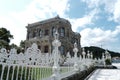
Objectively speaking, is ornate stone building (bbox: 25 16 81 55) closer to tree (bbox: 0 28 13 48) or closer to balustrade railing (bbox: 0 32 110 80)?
tree (bbox: 0 28 13 48)

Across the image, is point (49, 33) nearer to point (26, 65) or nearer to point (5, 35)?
point (5, 35)

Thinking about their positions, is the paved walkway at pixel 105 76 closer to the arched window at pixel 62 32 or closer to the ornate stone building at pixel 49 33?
the ornate stone building at pixel 49 33

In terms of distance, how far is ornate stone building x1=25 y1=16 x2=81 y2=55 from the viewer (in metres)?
25.0

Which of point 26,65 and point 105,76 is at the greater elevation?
point 26,65

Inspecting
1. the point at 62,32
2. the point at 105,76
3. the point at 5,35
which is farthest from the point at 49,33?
the point at 105,76

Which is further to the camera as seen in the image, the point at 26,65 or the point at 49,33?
the point at 49,33

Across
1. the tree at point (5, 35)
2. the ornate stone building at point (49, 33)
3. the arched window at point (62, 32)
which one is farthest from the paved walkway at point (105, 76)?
the tree at point (5, 35)

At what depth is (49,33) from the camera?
25.8m

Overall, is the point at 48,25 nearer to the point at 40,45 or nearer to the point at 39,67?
the point at 40,45

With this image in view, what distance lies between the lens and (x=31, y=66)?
387 centimetres

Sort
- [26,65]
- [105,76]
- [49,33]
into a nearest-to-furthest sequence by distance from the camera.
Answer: [26,65] → [105,76] → [49,33]

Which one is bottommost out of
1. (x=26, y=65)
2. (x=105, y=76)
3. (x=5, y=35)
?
(x=105, y=76)

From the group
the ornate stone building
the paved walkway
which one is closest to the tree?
the ornate stone building

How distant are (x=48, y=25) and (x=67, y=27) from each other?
141 inches
